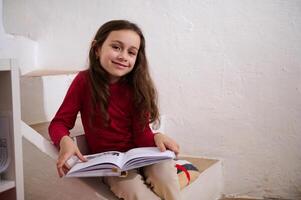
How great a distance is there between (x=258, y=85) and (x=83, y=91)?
75 cm

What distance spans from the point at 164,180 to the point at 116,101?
0.29m

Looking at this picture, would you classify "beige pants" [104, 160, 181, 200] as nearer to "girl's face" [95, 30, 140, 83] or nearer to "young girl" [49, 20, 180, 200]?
"young girl" [49, 20, 180, 200]

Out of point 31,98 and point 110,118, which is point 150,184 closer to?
point 110,118

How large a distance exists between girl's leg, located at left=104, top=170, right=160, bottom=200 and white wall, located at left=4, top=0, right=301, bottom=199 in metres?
0.66

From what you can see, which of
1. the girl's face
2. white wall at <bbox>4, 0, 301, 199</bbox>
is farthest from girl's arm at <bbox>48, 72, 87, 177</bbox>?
white wall at <bbox>4, 0, 301, 199</bbox>

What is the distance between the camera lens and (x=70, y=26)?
192 cm

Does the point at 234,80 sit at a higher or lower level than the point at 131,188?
higher

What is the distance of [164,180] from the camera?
41.7 inches

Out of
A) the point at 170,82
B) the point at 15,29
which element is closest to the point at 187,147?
the point at 170,82

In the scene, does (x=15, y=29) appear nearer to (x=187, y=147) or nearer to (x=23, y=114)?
(x=23, y=114)

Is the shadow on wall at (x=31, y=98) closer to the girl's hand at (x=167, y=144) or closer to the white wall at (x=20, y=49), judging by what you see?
the white wall at (x=20, y=49)

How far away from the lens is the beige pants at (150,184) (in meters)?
1.04

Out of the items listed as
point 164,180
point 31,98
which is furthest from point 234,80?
point 31,98

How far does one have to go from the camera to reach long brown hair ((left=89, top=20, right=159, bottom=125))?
3.81 ft
